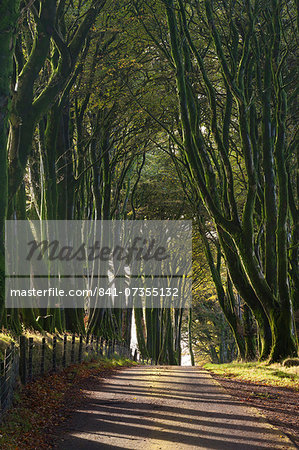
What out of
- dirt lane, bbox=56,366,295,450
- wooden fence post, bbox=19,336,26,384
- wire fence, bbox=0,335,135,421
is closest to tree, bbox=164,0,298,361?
dirt lane, bbox=56,366,295,450

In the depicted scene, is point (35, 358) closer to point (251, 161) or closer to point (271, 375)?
Answer: point (271, 375)

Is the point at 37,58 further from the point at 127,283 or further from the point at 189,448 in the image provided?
the point at 127,283

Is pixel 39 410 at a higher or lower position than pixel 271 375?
higher

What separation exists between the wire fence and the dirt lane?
116 cm

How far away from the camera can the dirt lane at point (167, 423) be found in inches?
254

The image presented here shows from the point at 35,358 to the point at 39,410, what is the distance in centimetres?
294

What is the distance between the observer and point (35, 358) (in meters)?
11.2

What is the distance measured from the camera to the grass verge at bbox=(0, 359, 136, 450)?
655 cm

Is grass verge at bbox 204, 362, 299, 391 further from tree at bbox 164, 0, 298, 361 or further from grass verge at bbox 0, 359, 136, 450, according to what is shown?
grass verge at bbox 0, 359, 136, 450

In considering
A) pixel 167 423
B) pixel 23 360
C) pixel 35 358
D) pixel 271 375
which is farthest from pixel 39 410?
pixel 271 375

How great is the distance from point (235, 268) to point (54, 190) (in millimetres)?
6289

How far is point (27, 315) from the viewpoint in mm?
14102

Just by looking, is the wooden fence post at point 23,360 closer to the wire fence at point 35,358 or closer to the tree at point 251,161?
the wire fence at point 35,358

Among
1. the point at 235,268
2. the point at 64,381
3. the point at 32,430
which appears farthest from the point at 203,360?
the point at 32,430
